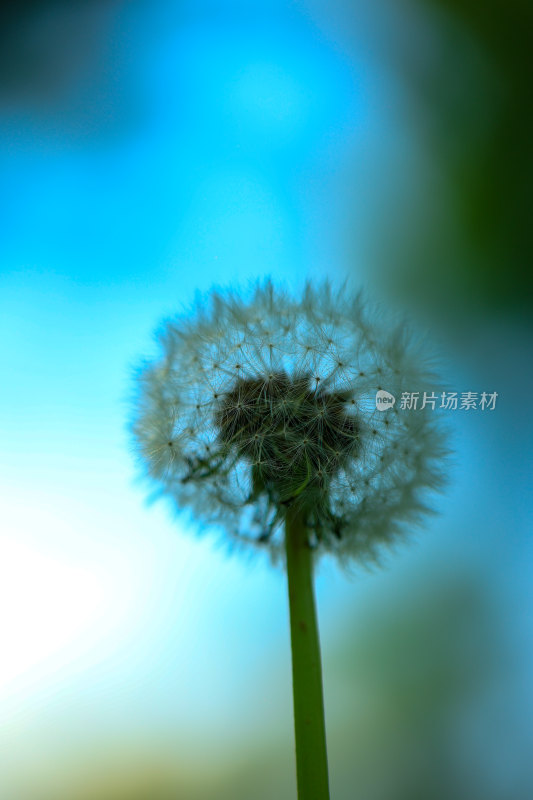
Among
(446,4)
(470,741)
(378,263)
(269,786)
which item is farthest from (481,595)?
(446,4)

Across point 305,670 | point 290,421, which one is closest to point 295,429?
point 290,421

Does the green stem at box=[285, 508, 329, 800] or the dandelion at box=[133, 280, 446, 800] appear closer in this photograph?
the green stem at box=[285, 508, 329, 800]

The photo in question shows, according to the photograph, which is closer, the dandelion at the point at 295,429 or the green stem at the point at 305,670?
the green stem at the point at 305,670

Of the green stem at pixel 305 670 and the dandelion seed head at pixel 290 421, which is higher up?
the dandelion seed head at pixel 290 421

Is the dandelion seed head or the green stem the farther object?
Answer: the dandelion seed head

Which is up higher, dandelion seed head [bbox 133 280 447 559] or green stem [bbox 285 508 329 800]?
dandelion seed head [bbox 133 280 447 559]

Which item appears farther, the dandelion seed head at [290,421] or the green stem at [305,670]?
the dandelion seed head at [290,421]

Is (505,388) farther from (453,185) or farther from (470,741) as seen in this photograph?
(470,741)
